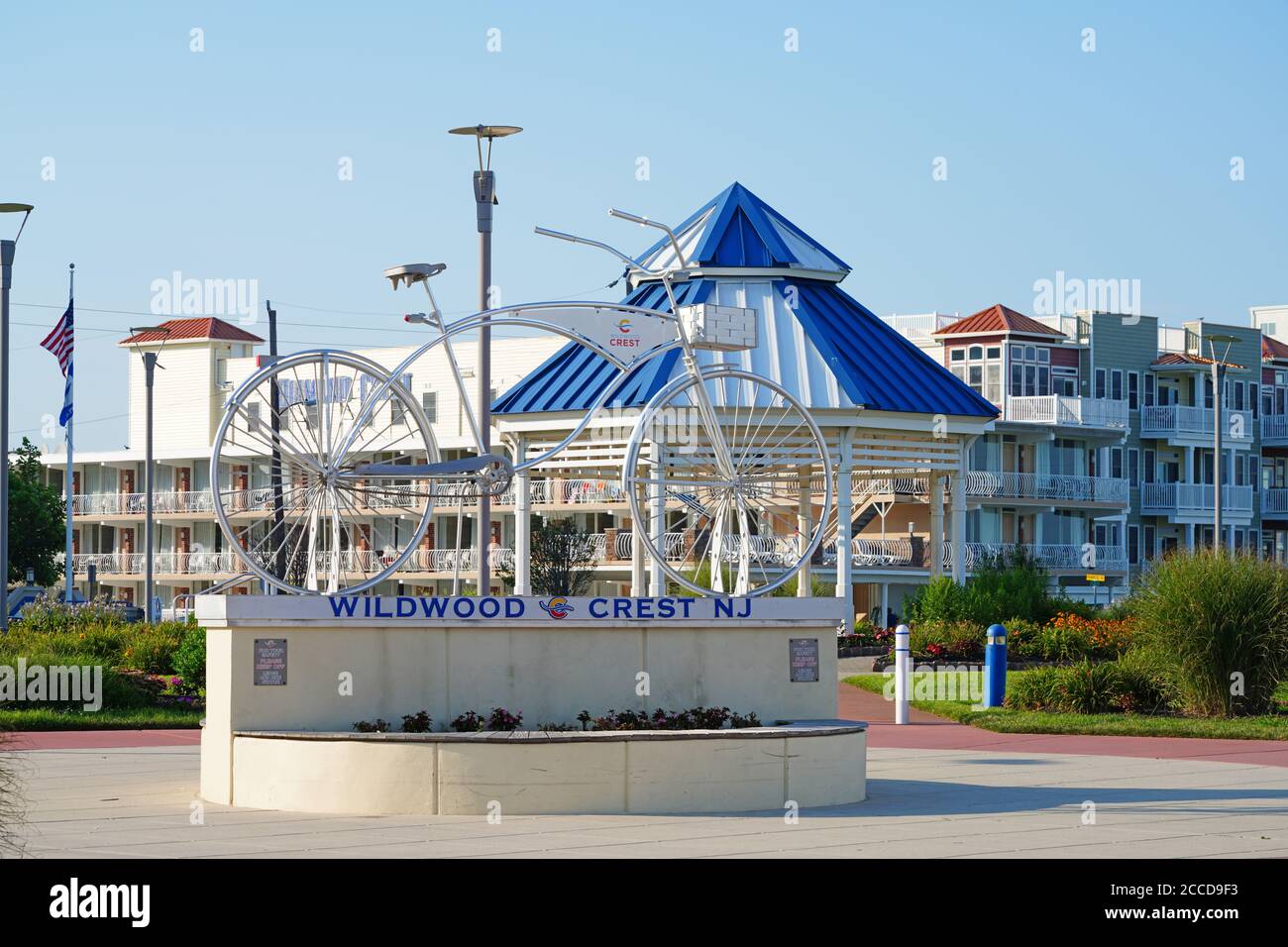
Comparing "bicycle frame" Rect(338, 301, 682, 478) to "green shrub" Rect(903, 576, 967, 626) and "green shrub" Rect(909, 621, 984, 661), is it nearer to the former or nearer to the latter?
"green shrub" Rect(909, 621, 984, 661)

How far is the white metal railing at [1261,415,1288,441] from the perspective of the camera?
250 ft

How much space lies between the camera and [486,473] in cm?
1758

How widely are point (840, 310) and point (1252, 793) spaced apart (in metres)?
21.7

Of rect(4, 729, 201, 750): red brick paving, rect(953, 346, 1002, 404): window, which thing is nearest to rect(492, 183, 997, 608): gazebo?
rect(4, 729, 201, 750): red brick paving

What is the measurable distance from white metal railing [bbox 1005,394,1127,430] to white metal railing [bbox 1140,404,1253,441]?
12.5 ft

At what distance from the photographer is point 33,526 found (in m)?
72.5

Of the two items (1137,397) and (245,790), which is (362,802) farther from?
(1137,397)

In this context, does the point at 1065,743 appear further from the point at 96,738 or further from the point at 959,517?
the point at 959,517

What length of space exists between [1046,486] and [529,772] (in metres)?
53.6

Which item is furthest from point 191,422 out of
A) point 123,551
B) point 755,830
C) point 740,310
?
point 755,830

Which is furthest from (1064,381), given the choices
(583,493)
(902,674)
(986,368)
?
(902,674)
